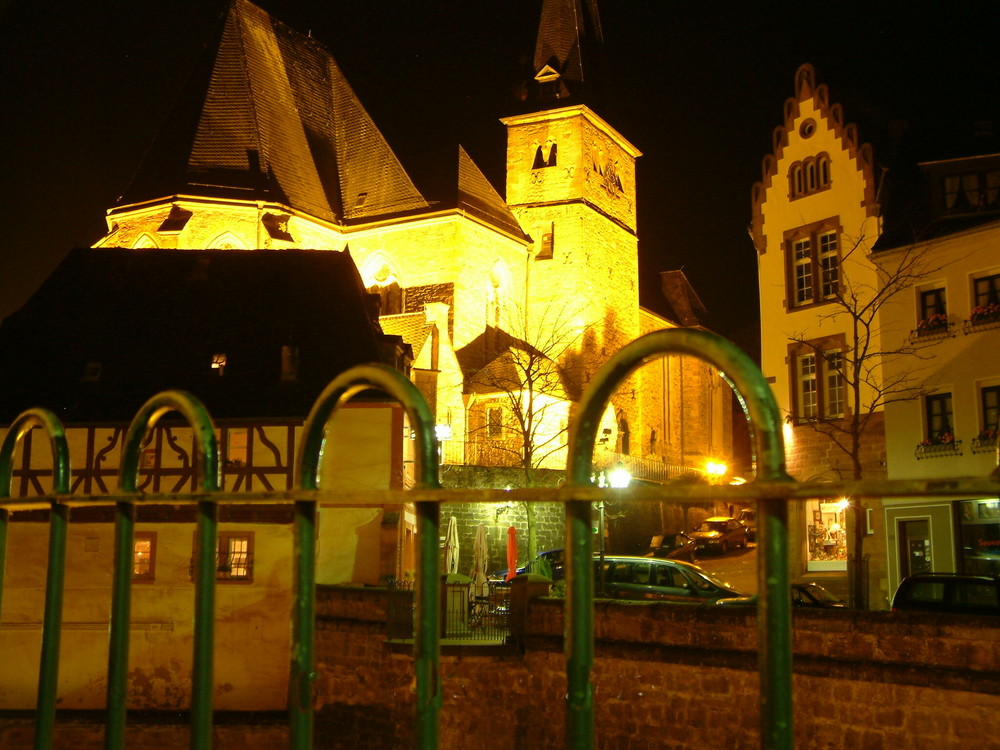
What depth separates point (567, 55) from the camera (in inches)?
2382

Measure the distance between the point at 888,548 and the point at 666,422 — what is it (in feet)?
117

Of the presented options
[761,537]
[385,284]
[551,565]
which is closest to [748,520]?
[551,565]

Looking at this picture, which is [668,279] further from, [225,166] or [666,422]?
[225,166]

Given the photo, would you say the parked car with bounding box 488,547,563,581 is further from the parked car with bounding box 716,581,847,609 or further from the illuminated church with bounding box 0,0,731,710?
the parked car with bounding box 716,581,847,609

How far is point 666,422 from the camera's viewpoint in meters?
61.4

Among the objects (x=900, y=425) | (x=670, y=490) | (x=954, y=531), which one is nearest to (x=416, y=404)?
(x=670, y=490)

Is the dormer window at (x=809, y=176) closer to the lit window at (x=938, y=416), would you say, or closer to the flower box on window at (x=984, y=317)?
the flower box on window at (x=984, y=317)

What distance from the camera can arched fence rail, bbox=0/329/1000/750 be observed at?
2.51m

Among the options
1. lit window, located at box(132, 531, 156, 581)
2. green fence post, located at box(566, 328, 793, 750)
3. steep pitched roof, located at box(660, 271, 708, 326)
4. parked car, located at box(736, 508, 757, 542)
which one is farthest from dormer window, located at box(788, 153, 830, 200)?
steep pitched roof, located at box(660, 271, 708, 326)

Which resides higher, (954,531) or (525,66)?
(525,66)

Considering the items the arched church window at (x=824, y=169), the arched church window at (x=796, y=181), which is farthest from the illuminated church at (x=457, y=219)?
the arched church window at (x=824, y=169)

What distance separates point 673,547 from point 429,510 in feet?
115

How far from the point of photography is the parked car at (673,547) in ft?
121

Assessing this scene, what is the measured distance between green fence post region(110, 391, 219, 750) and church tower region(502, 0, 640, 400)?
1856 inches
